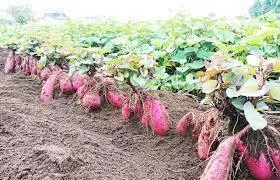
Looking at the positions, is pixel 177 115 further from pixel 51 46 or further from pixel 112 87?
pixel 51 46

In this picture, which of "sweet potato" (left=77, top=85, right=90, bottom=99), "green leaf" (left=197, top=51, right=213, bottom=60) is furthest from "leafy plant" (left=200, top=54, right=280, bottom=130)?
"green leaf" (left=197, top=51, right=213, bottom=60)

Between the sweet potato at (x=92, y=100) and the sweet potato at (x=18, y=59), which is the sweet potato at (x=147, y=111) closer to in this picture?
the sweet potato at (x=92, y=100)

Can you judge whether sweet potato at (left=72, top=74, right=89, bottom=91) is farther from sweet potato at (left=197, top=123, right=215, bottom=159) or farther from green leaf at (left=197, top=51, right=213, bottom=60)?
sweet potato at (left=197, top=123, right=215, bottom=159)

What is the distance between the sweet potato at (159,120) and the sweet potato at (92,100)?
666 mm

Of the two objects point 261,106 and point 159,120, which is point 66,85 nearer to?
point 159,120

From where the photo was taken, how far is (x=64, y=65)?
12.5 ft

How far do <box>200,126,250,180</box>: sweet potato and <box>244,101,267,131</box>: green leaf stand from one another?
0.11 m

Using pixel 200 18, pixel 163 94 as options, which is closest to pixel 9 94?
pixel 163 94

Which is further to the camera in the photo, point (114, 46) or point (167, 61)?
point (114, 46)

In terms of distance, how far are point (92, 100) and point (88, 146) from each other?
0.78 metres

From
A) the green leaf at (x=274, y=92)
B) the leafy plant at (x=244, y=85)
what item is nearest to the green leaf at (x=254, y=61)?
the leafy plant at (x=244, y=85)

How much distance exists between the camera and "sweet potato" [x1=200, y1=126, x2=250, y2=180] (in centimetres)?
160

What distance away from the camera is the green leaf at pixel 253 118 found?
152 cm

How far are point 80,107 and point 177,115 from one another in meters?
0.84
